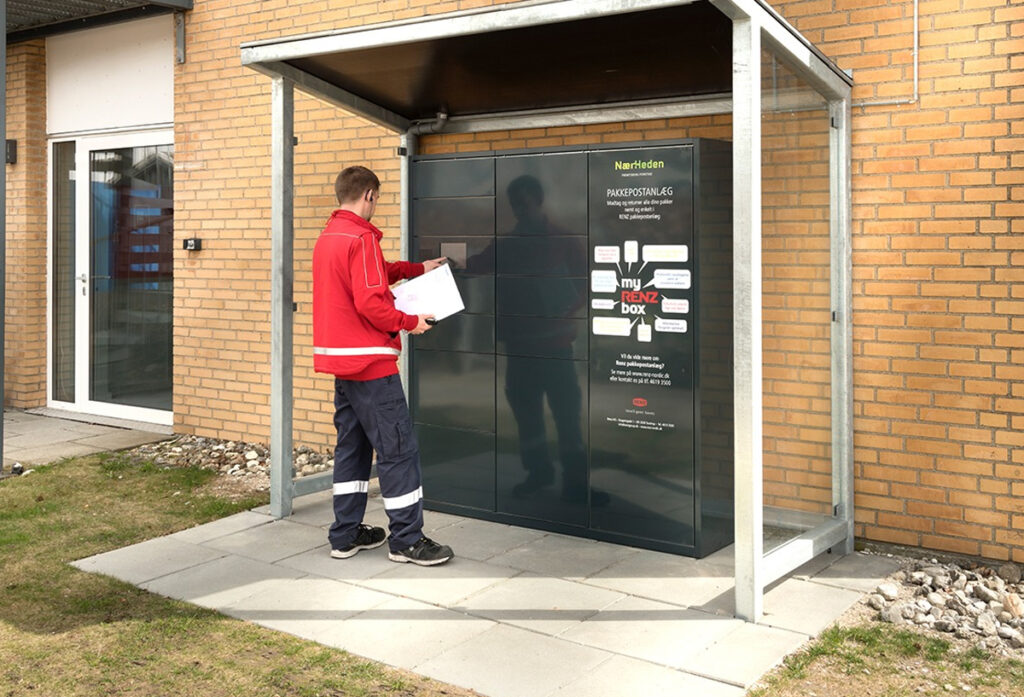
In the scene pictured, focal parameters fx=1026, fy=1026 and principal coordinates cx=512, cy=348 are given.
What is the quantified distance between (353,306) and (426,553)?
4.39 feet

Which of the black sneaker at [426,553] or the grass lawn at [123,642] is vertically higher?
the black sneaker at [426,553]

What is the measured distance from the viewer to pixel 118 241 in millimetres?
9992

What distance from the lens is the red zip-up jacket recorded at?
16.9 ft

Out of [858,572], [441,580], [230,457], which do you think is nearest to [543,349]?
[441,580]

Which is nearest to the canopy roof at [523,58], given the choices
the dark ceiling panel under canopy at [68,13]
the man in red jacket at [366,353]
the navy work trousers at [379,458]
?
the man in red jacket at [366,353]

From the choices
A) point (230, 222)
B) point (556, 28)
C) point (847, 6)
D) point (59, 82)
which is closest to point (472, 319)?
point (556, 28)

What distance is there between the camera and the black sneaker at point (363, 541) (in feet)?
18.0

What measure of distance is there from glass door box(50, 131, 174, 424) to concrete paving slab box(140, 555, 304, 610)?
4.56m

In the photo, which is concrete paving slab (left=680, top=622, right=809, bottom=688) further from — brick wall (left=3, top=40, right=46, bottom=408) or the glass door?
brick wall (left=3, top=40, right=46, bottom=408)

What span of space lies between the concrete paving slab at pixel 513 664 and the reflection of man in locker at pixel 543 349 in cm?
157

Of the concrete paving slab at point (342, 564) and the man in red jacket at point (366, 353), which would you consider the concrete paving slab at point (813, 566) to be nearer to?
→ the man in red jacket at point (366, 353)

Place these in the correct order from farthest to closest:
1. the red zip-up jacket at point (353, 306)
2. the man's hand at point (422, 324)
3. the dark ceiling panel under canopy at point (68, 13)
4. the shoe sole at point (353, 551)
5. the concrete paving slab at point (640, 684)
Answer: the dark ceiling panel under canopy at point (68, 13)
the shoe sole at point (353, 551)
the man's hand at point (422, 324)
the red zip-up jacket at point (353, 306)
the concrete paving slab at point (640, 684)

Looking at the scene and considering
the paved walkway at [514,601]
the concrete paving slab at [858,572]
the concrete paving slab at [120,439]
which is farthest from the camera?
→ the concrete paving slab at [120,439]

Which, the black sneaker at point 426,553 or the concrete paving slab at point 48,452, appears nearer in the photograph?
the black sneaker at point 426,553
